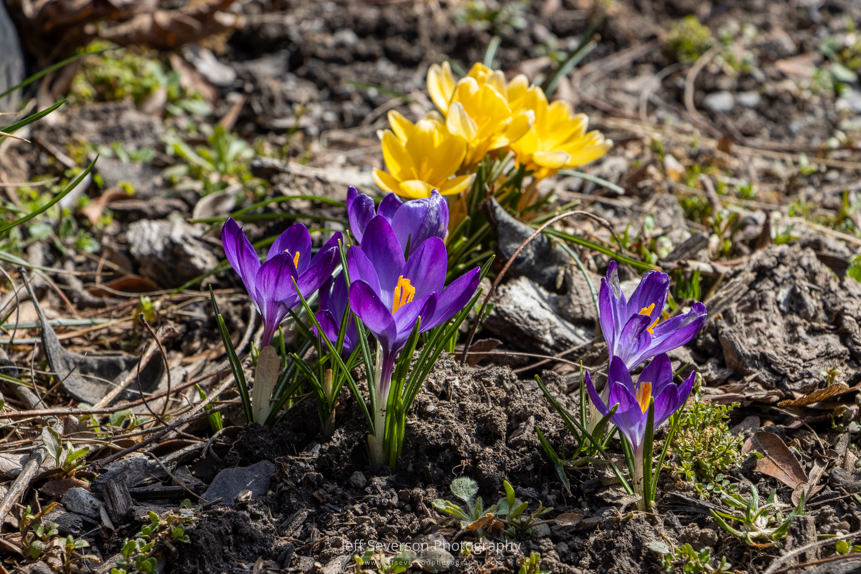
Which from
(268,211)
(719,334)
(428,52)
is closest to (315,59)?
(428,52)

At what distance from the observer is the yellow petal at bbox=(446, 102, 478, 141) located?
1.95 metres

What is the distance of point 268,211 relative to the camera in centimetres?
268

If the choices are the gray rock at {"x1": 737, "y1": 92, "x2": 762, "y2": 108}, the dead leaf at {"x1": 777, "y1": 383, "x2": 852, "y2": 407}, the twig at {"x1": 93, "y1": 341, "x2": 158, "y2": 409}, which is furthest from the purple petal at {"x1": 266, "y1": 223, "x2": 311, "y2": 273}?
the gray rock at {"x1": 737, "y1": 92, "x2": 762, "y2": 108}

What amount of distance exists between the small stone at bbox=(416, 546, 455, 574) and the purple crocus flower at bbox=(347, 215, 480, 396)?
1.15 ft

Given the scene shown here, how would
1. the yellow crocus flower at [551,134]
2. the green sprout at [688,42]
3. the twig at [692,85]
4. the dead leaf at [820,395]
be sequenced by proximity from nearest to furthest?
1. the dead leaf at [820,395]
2. the yellow crocus flower at [551,134]
3. the twig at [692,85]
4. the green sprout at [688,42]

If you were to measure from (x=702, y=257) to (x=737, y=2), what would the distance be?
10.8ft

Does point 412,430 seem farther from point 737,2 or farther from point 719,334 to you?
point 737,2

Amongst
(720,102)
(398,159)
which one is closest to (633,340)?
(398,159)

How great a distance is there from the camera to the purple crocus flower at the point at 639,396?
1.41 m

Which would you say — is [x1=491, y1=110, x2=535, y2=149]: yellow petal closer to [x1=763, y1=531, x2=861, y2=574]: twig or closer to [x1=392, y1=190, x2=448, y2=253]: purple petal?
[x1=392, y1=190, x2=448, y2=253]: purple petal

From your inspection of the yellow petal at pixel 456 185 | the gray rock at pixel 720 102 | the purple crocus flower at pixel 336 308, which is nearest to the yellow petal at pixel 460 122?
the yellow petal at pixel 456 185

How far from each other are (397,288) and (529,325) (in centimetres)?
79

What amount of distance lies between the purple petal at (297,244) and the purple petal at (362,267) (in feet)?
0.74

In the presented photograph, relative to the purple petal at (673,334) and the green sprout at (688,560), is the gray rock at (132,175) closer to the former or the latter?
the purple petal at (673,334)
